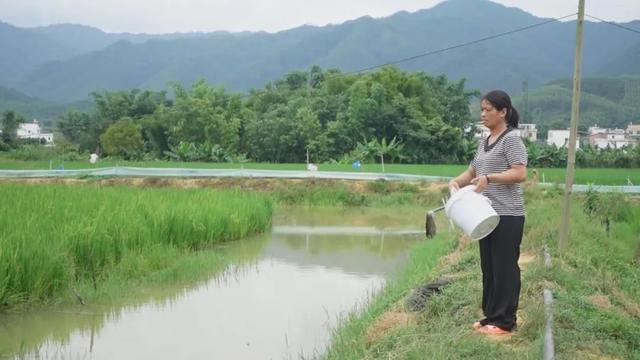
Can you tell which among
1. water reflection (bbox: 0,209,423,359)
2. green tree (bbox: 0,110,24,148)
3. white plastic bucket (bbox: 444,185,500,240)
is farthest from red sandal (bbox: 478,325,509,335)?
green tree (bbox: 0,110,24,148)

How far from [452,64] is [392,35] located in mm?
19022

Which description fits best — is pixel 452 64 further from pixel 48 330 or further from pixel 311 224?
pixel 48 330

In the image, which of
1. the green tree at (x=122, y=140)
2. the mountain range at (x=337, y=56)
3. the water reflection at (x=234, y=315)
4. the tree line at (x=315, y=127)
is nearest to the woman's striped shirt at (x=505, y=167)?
the water reflection at (x=234, y=315)

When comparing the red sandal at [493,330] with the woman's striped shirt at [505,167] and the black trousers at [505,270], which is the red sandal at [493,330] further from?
the woman's striped shirt at [505,167]

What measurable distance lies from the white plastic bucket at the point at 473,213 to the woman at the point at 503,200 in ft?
0.14

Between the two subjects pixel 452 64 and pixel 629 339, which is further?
pixel 452 64

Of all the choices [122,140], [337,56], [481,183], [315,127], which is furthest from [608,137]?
[337,56]

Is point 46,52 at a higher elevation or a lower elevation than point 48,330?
higher

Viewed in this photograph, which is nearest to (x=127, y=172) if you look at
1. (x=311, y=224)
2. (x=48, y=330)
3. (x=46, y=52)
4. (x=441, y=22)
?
(x=311, y=224)

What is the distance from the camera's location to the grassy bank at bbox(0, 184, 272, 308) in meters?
5.17

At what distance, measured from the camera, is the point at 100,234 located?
6.27 m

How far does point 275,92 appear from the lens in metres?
30.2

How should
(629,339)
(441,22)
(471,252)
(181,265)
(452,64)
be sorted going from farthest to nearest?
1. (441,22)
2. (452,64)
3. (181,265)
4. (471,252)
5. (629,339)

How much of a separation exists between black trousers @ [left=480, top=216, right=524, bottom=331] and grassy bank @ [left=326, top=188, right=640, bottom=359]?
0.09 m
